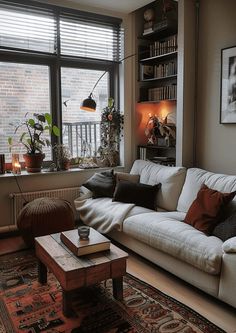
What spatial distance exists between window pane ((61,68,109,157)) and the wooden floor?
1.71 metres

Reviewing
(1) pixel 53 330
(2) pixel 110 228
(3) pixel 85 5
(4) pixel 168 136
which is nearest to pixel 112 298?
(1) pixel 53 330

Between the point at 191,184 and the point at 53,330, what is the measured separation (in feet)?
6.08

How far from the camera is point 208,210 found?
8.74ft

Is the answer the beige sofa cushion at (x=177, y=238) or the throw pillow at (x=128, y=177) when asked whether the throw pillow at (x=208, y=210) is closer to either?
the beige sofa cushion at (x=177, y=238)

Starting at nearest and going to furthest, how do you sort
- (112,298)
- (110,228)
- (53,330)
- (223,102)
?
(53,330)
(112,298)
(110,228)
(223,102)

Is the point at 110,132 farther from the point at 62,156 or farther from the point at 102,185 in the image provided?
the point at 102,185

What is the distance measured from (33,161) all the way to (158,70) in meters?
1.95

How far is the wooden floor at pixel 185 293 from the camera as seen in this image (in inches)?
83.8

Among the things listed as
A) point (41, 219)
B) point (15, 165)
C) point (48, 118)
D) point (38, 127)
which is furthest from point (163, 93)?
point (41, 219)

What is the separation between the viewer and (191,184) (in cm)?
320

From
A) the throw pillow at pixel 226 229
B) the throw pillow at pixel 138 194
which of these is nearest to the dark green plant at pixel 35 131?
the throw pillow at pixel 138 194

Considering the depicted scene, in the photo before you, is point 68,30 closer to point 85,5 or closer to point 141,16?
point 85,5

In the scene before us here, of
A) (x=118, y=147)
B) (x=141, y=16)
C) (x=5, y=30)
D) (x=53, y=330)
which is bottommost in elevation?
(x=53, y=330)

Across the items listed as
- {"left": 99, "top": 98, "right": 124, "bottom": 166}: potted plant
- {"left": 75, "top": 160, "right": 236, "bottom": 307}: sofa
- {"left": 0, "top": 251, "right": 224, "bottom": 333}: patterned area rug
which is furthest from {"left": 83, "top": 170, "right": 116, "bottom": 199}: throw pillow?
{"left": 0, "top": 251, "right": 224, "bottom": 333}: patterned area rug
